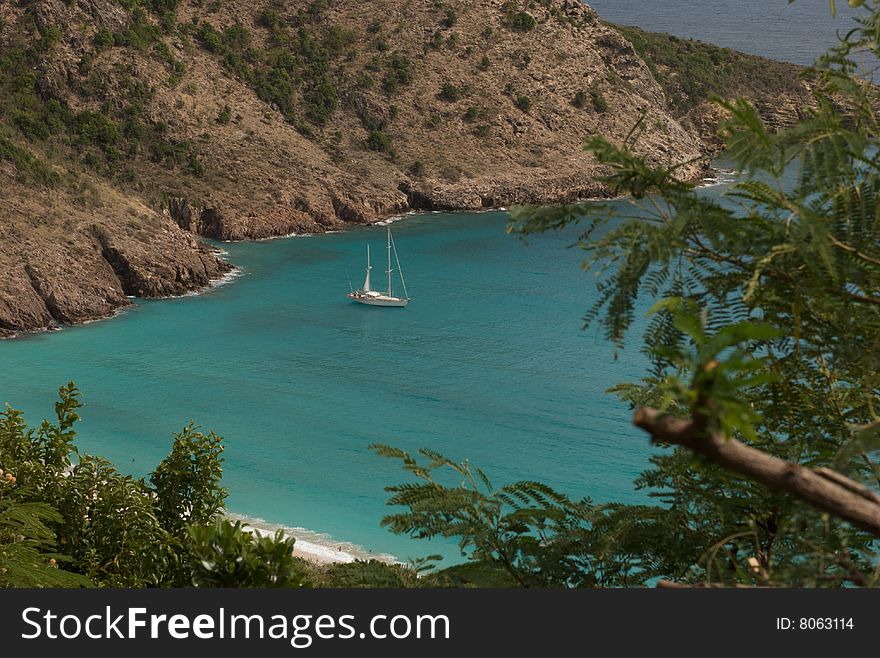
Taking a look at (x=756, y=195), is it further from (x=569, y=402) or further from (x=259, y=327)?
(x=259, y=327)

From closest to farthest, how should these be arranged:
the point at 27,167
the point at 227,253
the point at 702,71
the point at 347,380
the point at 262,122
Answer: the point at 347,380, the point at 27,167, the point at 227,253, the point at 262,122, the point at 702,71

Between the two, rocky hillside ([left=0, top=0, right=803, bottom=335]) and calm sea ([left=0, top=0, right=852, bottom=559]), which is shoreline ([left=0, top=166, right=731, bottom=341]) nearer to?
rocky hillside ([left=0, top=0, right=803, bottom=335])

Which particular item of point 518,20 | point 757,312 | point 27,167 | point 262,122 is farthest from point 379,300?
point 757,312

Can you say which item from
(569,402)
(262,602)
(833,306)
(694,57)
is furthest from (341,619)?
(694,57)

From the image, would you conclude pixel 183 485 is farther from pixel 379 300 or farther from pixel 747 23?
pixel 747 23

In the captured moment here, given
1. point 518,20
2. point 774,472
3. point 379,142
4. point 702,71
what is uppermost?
point 702,71

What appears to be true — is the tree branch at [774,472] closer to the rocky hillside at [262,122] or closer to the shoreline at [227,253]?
the shoreline at [227,253]

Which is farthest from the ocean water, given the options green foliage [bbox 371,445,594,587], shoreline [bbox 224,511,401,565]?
green foliage [bbox 371,445,594,587]
